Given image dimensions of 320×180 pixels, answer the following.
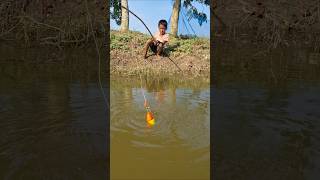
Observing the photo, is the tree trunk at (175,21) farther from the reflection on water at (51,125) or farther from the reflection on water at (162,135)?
the reflection on water at (162,135)

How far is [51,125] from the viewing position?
570 centimetres

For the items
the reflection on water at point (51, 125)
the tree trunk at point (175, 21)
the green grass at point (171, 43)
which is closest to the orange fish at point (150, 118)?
the reflection on water at point (51, 125)

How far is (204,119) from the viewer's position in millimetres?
6254

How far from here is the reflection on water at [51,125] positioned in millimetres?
4332

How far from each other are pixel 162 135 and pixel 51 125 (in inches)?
53.0

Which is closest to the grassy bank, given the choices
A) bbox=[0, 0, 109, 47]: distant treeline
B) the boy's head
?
bbox=[0, 0, 109, 47]: distant treeline
